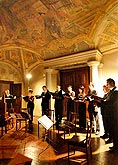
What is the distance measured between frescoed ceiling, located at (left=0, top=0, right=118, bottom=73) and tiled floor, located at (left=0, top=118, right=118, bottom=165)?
531 centimetres

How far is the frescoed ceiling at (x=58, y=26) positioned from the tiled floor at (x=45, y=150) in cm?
531

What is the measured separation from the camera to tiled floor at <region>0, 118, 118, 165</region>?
396 cm

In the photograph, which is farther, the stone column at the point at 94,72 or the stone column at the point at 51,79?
the stone column at the point at 51,79

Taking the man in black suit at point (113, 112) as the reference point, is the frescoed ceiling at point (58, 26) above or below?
above

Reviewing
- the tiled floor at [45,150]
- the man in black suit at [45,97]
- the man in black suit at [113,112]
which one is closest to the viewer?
the tiled floor at [45,150]

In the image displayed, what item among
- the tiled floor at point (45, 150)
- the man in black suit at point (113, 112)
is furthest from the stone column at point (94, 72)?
the man in black suit at point (113, 112)

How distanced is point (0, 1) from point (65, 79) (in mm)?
6366

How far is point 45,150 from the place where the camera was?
15.7 feet

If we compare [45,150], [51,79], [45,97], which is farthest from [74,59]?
[45,150]

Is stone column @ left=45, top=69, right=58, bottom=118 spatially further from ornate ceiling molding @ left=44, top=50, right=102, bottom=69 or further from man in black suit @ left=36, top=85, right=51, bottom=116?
man in black suit @ left=36, top=85, right=51, bottom=116

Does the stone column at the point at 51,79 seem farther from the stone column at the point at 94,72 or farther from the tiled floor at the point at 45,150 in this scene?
the tiled floor at the point at 45,150

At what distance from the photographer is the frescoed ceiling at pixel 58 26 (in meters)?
7.96

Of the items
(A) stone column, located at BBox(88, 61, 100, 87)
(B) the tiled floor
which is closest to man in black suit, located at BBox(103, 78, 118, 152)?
(B) the tiled floor

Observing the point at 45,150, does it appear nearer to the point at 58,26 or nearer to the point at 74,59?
the point at 58,26
